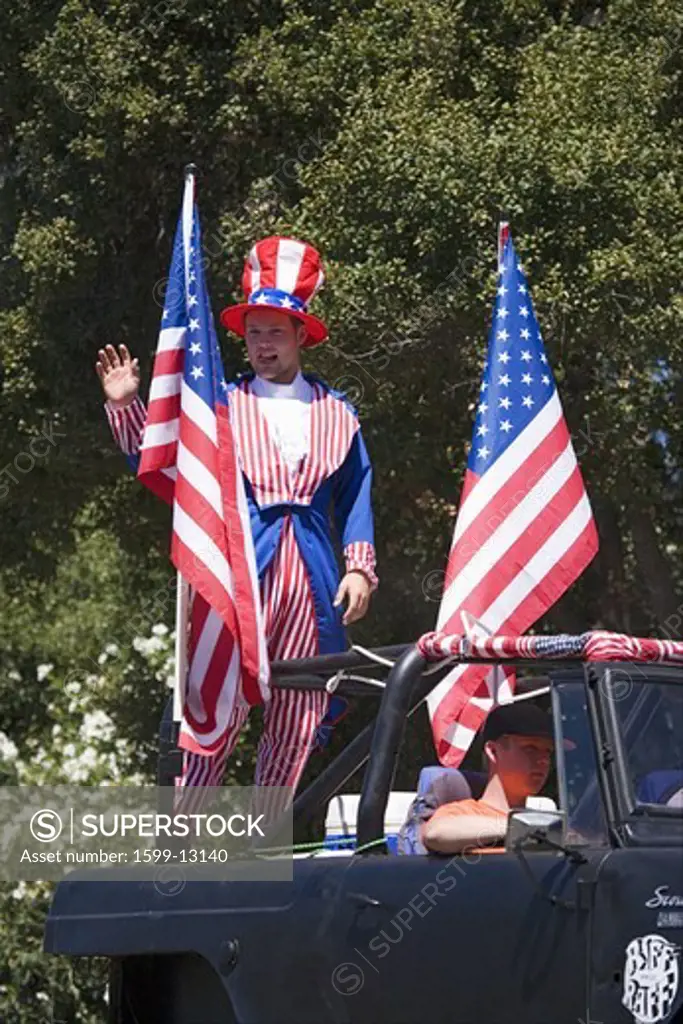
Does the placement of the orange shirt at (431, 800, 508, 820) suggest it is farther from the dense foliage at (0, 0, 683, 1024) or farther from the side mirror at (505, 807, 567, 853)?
the dense foliage at (0, 0, 683, 1024)

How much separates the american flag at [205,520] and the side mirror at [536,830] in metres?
1.48

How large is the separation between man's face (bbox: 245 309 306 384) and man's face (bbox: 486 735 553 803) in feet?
5.57

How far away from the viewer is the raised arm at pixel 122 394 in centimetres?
697

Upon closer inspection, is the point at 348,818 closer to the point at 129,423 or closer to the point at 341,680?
the point at 341,680

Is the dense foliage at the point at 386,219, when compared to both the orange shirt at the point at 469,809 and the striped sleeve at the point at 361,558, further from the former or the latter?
the orange shirt at the point at 469,809

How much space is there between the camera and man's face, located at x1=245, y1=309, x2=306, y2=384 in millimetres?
7148

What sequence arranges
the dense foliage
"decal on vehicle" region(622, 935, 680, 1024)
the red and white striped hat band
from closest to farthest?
"decal on vehicle" region(622, 935, 680, 1024) < the red and white striped hat band < the dense foliage

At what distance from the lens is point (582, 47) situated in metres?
12.7

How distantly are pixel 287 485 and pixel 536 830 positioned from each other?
207cm

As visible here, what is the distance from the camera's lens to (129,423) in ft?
23.1

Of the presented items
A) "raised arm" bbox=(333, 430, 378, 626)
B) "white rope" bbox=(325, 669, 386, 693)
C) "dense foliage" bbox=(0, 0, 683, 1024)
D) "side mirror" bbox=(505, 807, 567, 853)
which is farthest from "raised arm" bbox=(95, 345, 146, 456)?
"dense foliage" bbox=(0, 0, 683, 1024)

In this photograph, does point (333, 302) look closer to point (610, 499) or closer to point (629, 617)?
point (610, 499)

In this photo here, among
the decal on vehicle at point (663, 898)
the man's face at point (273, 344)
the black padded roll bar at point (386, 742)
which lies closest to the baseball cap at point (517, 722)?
the black padded roll bar at point (386, 742)

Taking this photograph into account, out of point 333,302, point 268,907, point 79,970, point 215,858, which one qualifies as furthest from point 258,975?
point 79,970
